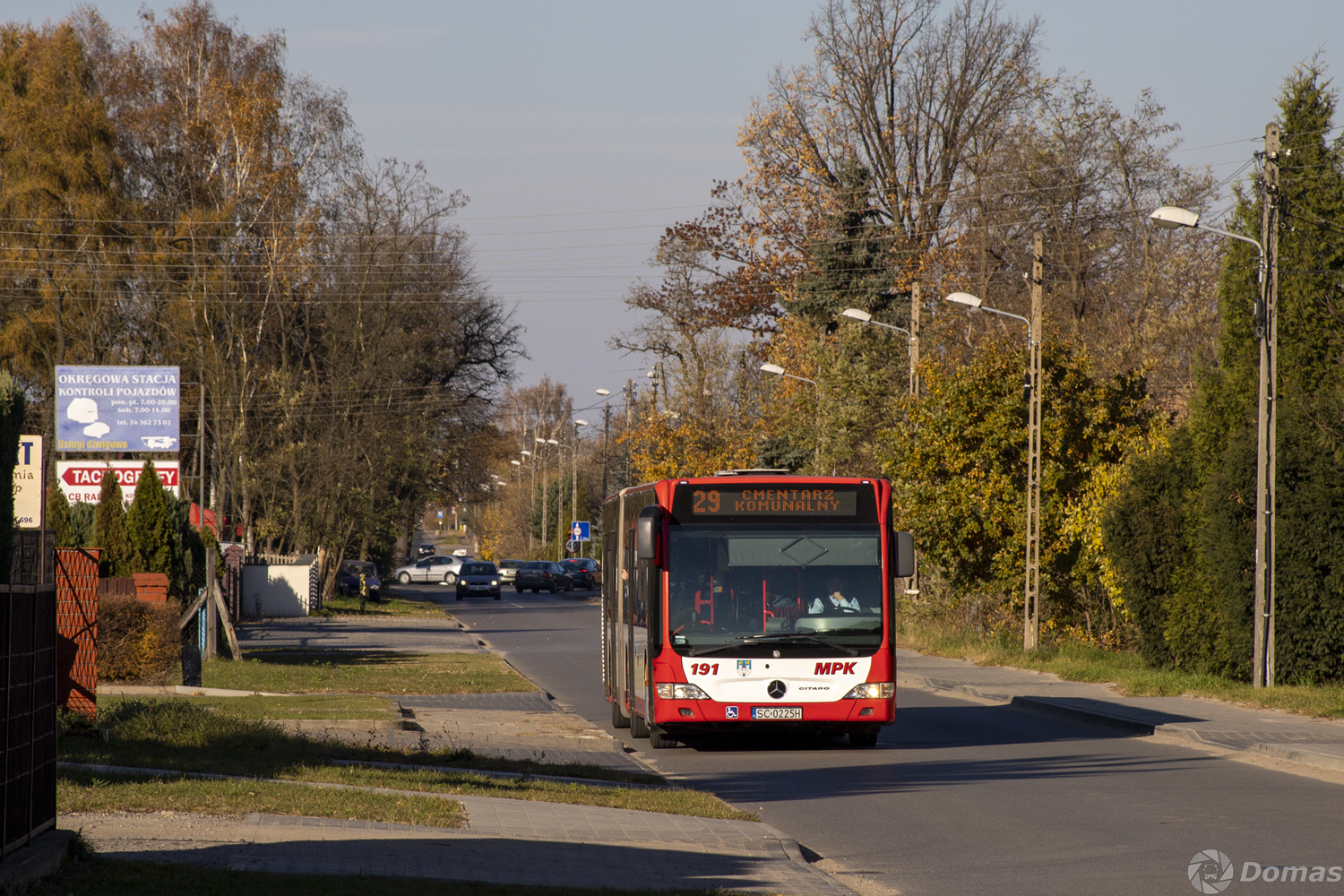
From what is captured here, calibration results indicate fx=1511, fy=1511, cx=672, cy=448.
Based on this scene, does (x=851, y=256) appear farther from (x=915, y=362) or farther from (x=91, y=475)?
(x=91, y=475)

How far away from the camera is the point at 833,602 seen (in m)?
15.5

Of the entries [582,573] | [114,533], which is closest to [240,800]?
[114,533]

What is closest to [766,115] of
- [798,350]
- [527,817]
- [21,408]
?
[798,350]

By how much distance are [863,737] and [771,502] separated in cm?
280

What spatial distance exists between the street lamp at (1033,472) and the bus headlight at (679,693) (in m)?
13.2

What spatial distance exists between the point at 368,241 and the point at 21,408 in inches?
1589

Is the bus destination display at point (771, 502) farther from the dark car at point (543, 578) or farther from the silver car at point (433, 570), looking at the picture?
the silver car at point (433, 570)

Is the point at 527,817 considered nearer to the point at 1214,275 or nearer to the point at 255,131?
the point at 1214,275

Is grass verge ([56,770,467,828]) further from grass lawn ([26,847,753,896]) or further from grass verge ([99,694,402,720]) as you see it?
grass verge ([99,694,402,720])

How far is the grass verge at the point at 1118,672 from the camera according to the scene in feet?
62.0

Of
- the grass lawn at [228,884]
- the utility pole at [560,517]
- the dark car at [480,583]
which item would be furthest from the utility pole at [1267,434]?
the utility pole at [560,517]

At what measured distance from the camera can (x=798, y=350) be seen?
51.0 m

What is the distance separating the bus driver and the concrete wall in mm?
32263

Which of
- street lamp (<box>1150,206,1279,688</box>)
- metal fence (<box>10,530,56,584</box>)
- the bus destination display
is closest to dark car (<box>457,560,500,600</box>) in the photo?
metal fence (<box>10,530,56,584</box>)
